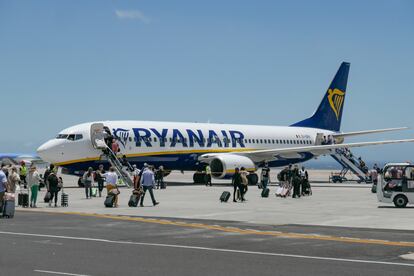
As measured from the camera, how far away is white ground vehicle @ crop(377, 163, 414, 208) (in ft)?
89.2

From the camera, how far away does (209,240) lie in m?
16.5

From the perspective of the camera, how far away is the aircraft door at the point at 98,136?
43.6 metres

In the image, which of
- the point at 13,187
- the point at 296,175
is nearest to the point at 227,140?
the point at 296,175

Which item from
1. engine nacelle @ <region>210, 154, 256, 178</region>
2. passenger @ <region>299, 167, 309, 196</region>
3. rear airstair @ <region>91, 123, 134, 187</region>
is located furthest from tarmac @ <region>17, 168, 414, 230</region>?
engine nacelle @ <region>210, 154, 256, 178</region>

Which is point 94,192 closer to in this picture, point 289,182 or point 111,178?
point 111,178

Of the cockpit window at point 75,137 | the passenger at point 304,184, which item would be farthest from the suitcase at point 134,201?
the cockpit window at point 75,137

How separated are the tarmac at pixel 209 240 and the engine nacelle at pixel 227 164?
19.0 metres

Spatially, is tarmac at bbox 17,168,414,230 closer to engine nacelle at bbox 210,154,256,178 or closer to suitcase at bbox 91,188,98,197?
suitcase at bbox 91,188,98,197

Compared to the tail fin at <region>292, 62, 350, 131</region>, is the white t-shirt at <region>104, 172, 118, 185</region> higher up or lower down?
lower down

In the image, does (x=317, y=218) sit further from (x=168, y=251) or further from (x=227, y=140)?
(x=227, y=140)

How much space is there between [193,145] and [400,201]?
2339cm

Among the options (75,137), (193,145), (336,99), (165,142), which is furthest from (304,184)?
(336,99)

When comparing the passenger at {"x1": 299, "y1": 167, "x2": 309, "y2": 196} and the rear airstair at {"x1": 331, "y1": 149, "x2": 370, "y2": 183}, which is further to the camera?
the rear airstair at {"x1": 331, "y1": 149, "x2": 370, "y2": 183}

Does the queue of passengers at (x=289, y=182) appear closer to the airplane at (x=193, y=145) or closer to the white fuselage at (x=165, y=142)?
the airplane at (x=193, y=145)
